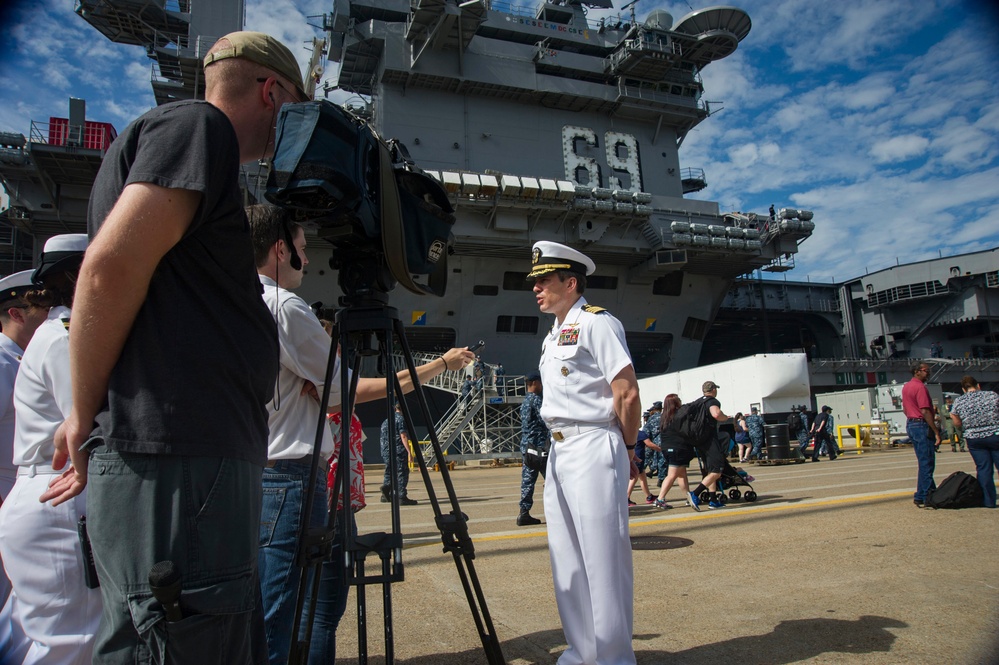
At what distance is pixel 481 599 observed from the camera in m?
2.12

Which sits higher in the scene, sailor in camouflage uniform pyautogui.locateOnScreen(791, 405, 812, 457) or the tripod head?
the tripod head

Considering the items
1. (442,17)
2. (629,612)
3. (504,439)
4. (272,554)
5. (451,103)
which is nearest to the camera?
(272,554)

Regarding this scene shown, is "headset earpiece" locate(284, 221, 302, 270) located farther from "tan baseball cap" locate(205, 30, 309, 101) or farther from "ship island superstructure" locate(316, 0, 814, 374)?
"ship island superstructure" locate(316, 0, 814, 374)

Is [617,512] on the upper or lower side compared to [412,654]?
upper

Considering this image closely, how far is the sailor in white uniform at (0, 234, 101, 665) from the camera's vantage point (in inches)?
84.0

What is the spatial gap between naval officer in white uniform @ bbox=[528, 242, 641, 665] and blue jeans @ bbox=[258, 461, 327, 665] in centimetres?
124

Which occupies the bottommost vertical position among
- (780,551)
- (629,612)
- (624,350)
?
(780,551)

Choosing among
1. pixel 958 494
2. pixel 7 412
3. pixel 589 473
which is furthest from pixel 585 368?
pixel 958 494

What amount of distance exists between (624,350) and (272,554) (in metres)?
1.85

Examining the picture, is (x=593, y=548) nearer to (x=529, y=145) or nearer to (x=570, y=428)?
(x=570, y=428)

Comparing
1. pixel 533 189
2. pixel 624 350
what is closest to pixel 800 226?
pixel 533 189

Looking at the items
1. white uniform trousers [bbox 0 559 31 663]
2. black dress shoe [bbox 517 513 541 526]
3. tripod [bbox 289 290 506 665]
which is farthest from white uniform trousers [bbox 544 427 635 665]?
black dress shoe [bbox 517 513 541 526]

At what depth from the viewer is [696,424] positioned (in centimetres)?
893

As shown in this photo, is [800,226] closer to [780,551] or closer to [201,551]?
[780,551]
